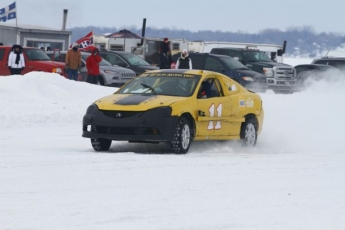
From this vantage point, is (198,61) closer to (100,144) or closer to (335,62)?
(335,62)

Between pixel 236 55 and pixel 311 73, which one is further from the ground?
pixel 236 55

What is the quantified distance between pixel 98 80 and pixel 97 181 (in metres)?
20.3

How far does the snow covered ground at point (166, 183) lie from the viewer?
27.2ft

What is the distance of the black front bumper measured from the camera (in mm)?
13695

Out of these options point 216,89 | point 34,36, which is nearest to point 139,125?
point 216,89

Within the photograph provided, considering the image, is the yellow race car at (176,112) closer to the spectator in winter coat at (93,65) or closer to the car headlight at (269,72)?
the spectator in winter coat at (93,65)

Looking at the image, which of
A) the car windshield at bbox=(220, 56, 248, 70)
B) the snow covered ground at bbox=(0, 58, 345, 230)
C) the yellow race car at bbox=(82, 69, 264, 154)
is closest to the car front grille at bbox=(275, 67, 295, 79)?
the car windshield at bbox=(220, 56, 248, 70)

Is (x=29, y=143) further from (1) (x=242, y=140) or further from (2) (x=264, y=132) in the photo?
(2) (x=264, y=132)

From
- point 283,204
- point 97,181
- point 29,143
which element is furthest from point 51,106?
point 283,204

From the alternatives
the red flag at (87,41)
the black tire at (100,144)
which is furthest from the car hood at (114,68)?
the black tire at (100,144)

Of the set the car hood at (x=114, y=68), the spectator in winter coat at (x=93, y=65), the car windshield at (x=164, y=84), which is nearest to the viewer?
the car windshield at (x=164, y=84)

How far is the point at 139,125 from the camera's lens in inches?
540

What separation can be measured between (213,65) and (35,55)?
6425 mm

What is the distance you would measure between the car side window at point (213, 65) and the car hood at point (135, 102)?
1807 centimetres
